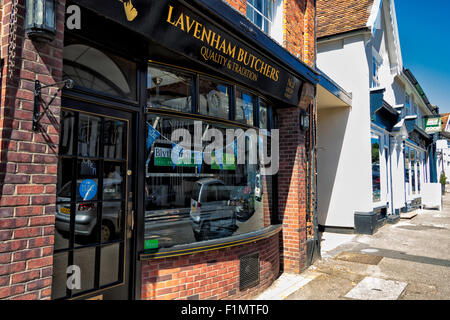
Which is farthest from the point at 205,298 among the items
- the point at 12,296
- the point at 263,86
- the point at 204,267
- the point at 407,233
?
the point at 407,233

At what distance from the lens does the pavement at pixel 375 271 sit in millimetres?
4880

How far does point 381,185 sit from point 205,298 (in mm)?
9598

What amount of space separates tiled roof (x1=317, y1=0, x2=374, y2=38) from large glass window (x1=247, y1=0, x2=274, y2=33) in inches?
212

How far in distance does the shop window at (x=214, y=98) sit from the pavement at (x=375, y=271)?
9.48ft

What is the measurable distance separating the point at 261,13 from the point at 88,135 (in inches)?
162

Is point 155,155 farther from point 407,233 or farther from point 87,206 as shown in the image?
point 407,233

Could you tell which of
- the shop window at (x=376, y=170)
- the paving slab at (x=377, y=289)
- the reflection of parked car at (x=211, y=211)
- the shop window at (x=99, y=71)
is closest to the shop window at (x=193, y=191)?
the reflection of parked car at (x=211, y=211)

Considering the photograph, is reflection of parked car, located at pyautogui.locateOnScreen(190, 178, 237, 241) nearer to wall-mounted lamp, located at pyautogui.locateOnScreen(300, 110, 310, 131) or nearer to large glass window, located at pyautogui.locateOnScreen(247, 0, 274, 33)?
wall-mounted lamp, located at pyautogui.locateOnScreen(300, 110, 310, 131)

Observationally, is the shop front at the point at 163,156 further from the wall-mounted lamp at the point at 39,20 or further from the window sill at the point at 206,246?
the wall-mounted lamp at the point at 39,20

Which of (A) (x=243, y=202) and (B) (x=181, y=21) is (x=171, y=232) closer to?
(A) (x=243, y=202)

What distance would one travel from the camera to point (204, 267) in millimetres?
4051

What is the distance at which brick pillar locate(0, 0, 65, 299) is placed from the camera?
2.11 m

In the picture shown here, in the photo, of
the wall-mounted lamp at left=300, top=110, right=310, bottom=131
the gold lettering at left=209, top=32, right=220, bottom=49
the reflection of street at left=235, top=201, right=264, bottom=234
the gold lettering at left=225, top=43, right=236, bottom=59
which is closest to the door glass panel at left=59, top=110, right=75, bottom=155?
the gold lettering at left=209, top=32, right=220, bottom=49
